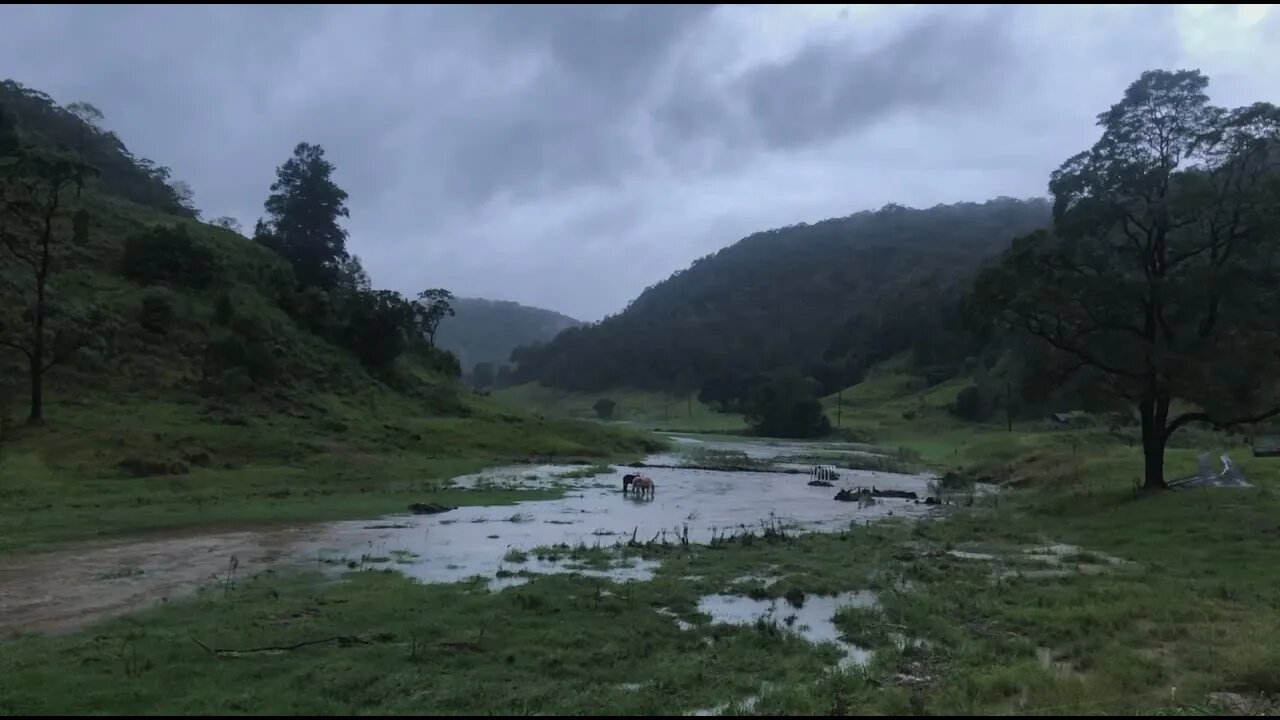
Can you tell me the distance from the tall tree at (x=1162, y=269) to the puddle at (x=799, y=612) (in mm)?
19374

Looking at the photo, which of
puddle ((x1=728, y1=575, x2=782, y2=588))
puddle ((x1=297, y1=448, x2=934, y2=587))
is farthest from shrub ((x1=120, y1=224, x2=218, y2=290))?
puddle ((x1=728, y1=575, x2=782, y2=588))

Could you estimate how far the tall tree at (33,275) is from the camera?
44.2 m

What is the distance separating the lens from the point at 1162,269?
1293 inches

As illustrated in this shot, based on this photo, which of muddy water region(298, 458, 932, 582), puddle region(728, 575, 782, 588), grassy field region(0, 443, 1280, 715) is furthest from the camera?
muddy water region(298, 458, 932, 582)

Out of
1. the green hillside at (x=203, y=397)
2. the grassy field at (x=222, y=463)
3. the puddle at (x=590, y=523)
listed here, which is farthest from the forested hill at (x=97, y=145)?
the puddle at (x=590, y=523)

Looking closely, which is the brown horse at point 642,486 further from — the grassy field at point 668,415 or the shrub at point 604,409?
the shrub at point 604,409

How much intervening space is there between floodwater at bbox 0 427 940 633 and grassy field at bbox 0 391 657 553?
2.56 metres

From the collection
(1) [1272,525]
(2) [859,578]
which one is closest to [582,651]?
(2) [859,578]

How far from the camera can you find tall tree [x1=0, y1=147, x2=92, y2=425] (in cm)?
4419

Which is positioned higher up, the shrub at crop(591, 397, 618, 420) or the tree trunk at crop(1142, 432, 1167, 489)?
the tree trunk at crop(1142, 432, 1167, 489)

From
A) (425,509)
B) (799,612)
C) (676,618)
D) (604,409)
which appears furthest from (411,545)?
(604,409)

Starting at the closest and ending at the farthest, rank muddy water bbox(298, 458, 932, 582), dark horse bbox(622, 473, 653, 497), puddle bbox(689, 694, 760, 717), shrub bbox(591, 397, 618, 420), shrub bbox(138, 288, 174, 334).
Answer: puddle bbox(689, 694, 760, 717) < muddy water bbox(298, 458, 932, 582) < dark horse bbox(622, 473, 653, 497) < shrub bbox(138, 288, 174, 334) < shrub bbox(591, 397, 618, 420)

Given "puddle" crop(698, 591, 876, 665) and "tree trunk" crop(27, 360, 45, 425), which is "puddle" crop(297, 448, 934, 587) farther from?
"tree trunk" crop(27, 360, 45, 425)

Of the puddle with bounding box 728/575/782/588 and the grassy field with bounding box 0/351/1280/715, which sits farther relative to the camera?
the puddle with bounding box 728/575/782/588
